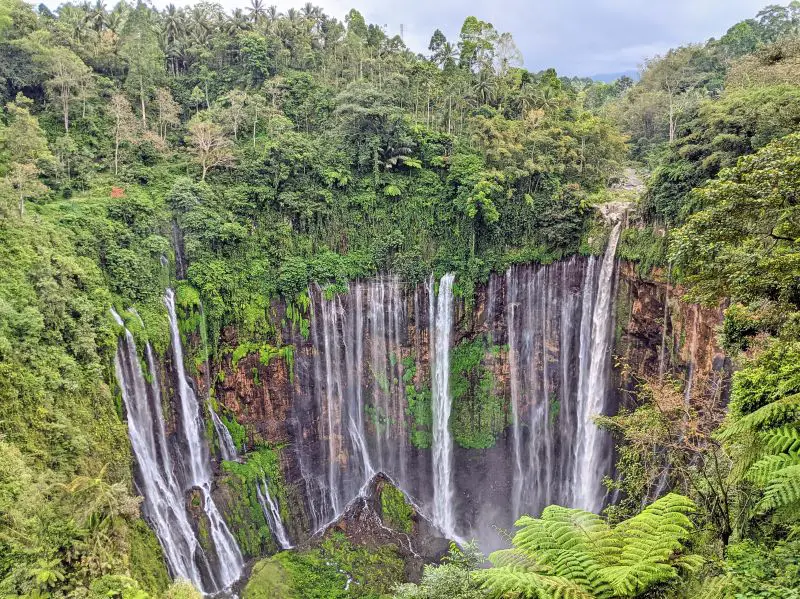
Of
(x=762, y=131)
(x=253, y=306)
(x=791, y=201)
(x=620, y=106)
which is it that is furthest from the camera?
(x=620, y=106)

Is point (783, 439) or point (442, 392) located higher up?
point (783, 439)

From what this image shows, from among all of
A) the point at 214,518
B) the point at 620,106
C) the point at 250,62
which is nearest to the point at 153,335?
the point at 214,518

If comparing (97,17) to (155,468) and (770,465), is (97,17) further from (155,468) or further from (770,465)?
(770,465)

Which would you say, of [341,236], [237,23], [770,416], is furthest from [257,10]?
[770,416]

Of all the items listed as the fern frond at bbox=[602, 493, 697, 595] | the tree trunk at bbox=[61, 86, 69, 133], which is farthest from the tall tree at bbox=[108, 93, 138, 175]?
the fern frond at bbox=[602, 493, 697, 595]

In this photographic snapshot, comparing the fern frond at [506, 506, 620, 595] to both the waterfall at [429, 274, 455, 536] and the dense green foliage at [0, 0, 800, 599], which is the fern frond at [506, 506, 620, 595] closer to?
the dense green foliage at [0, 0, 800, 599]

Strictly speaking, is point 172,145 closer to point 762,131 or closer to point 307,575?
point 307,575

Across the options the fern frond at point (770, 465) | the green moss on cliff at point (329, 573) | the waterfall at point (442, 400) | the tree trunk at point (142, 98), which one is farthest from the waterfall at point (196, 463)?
the fern frond at point (770, 465)
